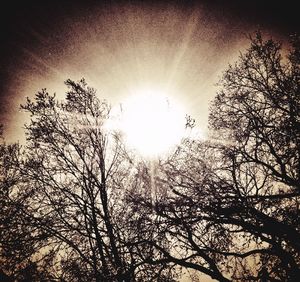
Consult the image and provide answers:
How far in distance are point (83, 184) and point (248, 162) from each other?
628cm

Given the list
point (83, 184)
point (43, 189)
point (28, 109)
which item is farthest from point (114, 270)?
point (28, 109)

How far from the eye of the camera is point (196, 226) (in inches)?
293

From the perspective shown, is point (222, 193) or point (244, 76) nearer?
point (222, 193)

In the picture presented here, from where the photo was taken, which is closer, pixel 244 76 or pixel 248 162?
pixel 248 162

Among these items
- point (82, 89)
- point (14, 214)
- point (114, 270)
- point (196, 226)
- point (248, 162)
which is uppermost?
point (82, 89)

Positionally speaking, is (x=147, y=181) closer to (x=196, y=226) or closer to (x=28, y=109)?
(x=196, y=226)

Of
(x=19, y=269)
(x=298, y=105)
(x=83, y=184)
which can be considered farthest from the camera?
(x=83, y=184)

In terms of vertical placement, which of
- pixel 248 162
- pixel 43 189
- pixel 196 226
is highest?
pixel 43 189

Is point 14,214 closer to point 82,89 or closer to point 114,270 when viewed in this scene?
point 114,270

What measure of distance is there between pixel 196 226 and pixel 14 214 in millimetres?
6974

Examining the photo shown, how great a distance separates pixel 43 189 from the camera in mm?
10125

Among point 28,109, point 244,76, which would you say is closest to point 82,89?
point 28,109

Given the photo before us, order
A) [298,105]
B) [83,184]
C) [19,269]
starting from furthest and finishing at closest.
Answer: [83,184] → [19,269] → [298,105]

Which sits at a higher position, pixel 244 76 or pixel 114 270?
pixel 244 76
